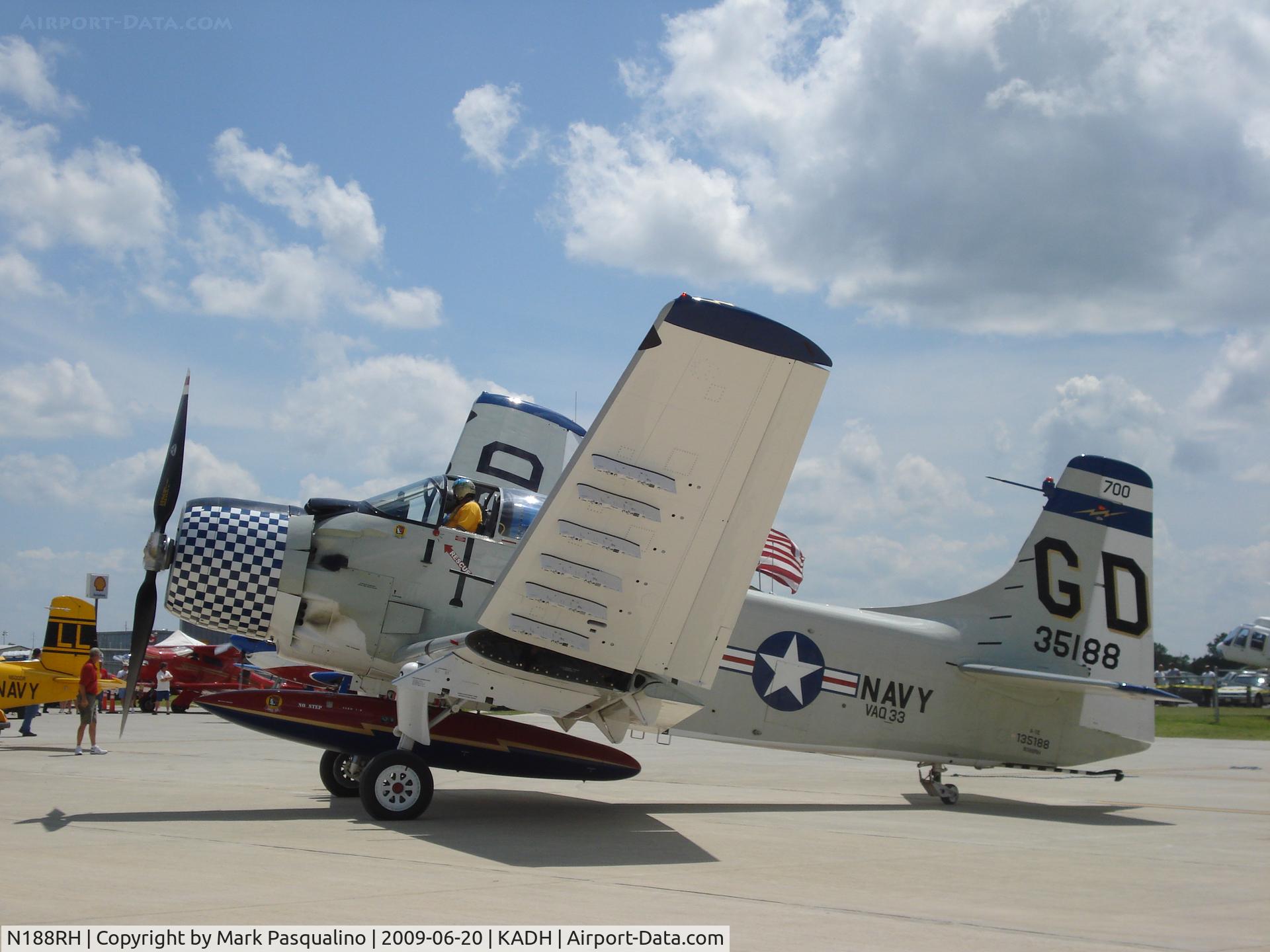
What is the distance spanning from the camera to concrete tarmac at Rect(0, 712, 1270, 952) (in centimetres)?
509

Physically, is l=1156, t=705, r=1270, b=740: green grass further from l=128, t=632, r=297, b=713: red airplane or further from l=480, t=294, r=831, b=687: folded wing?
l=128, t=632, r=297, b=713: red airplane

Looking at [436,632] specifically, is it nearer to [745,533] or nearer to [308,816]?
[308,816]

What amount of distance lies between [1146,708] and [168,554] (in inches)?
410

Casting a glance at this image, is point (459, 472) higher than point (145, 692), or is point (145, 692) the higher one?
point (459, 472)

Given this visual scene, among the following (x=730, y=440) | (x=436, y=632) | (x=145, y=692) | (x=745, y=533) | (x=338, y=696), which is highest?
(x=730, y=440)

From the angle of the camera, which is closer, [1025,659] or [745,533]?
[745,533]

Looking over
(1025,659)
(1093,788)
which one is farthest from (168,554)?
(1093,788)

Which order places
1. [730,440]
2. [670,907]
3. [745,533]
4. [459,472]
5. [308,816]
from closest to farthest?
[670,907] < [730,440] < [745,533] < [308,816] < [459,472]

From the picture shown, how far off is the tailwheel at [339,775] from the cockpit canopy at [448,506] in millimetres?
2541

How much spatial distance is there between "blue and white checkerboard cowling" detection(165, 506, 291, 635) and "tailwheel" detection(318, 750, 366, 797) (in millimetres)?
1715

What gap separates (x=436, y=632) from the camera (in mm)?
9766

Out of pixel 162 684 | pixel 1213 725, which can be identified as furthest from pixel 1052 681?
pixel 1213 725

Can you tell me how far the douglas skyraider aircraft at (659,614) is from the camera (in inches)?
301

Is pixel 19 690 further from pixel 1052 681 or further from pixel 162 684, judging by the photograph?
pixel 1052 681
